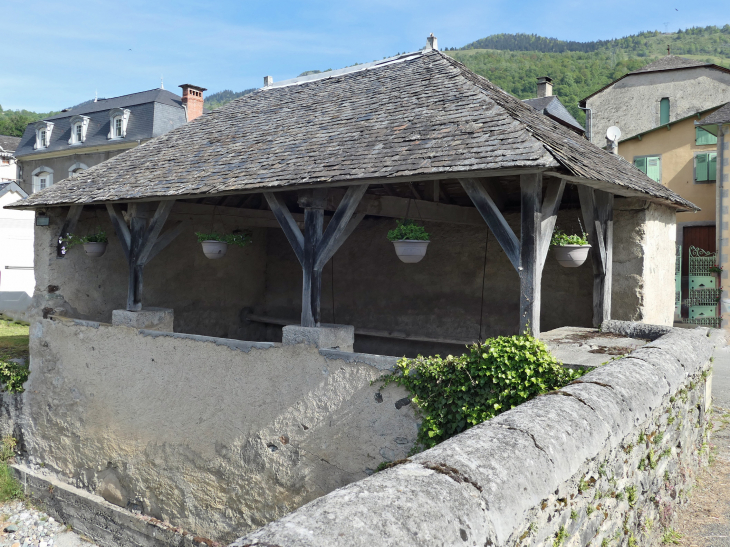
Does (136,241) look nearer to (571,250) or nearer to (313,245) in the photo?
(313,245)

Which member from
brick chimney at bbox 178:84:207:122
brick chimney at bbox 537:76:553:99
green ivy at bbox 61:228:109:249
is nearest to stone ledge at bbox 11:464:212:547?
green ivy at bbox 61:228:109:249

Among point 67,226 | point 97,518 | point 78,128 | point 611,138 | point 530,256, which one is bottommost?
point 97,518

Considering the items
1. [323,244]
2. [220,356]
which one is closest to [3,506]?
[220,356]

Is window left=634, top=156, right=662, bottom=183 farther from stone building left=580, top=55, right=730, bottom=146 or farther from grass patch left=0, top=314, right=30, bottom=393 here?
grass patch left=0, top=314, right=30, bottom=393

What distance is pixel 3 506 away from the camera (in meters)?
7.82

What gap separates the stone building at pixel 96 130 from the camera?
853 inches

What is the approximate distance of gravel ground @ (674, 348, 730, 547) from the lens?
391cm

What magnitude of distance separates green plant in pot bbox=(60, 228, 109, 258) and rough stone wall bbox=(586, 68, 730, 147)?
1768 centimetres

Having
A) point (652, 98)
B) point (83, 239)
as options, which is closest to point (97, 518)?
point (83, 239)

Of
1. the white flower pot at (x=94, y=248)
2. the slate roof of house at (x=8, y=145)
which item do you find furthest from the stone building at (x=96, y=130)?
the white flower pot at (x=94, y=248)

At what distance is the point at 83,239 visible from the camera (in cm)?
747

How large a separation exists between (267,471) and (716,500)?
3.70 m

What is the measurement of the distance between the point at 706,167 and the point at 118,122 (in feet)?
63.8

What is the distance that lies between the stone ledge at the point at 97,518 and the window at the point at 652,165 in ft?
45.8
